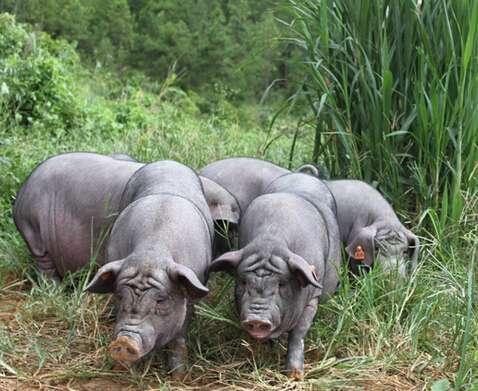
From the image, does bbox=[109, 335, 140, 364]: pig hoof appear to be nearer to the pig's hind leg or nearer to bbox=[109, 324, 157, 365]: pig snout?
bbox=[109, 324, 157, 365]: pig snout

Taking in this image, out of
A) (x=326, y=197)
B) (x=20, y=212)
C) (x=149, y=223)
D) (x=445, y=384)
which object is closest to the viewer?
(x=445, y=384)

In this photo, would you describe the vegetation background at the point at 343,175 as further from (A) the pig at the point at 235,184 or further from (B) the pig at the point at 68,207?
(A) the pig at the point at 235,184

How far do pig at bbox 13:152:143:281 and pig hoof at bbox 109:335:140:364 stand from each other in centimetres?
138

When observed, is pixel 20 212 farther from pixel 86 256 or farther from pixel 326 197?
pixel 326 197

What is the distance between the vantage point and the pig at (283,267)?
12.7 ft

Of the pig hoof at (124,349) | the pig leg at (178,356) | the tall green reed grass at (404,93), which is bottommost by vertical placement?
the pig leg at (178,356)

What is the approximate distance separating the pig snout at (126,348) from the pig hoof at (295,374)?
0.74m

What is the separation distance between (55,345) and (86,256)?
0.89 metres

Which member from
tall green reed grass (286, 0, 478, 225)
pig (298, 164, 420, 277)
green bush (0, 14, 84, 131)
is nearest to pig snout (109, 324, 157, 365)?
pig (298, 164, 420, 277)

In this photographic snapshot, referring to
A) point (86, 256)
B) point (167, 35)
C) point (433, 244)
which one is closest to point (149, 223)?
point (86, 256)

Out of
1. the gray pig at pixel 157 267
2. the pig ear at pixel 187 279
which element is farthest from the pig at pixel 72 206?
the pig ear at pixel 187 279

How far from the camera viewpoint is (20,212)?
527 centimetres

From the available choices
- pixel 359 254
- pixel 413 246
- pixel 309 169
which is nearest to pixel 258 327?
pixel 359 254

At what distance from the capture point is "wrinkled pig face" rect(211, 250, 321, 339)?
3.80m
